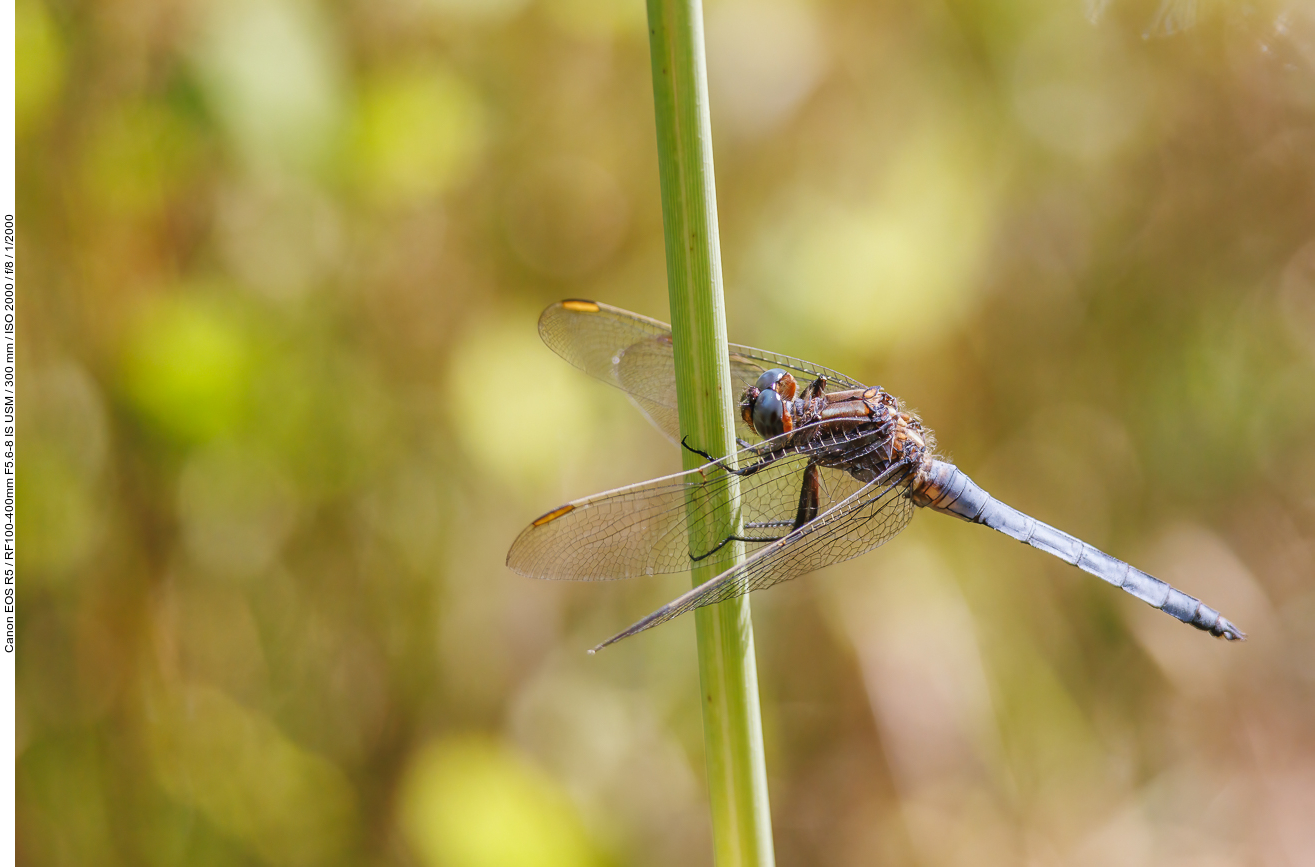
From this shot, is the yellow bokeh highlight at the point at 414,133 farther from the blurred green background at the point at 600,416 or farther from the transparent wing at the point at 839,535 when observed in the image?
the transparent wing at the point at 839,535

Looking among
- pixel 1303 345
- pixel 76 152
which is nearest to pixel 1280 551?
pixel 1303 345

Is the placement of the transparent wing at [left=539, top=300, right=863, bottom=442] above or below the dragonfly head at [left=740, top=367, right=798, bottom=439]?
above

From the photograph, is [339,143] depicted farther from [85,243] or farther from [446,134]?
[85,243]

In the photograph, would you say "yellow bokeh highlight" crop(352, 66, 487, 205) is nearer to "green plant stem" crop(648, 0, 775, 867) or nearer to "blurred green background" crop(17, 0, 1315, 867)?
"blurred green background" crop(17, 0, 1315, 867)

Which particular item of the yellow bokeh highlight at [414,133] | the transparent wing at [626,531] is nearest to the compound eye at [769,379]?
the transparent wing at [626,531]

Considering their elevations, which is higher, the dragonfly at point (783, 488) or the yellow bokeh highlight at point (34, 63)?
the yellow bokeh highlight at point (34, 63)

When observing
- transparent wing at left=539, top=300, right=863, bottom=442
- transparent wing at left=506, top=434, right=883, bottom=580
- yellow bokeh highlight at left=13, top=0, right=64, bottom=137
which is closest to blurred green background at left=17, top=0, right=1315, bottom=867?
yellow bokeh highlight at left=13, top=0, right=64, bottom=137

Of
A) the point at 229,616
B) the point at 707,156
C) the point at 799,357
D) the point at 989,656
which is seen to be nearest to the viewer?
the point at 707,156

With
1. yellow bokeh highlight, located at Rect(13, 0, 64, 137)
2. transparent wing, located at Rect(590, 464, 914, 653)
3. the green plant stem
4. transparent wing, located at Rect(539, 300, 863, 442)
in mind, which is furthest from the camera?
transparent wing, located at Rect(539, 300, 863, 442)
